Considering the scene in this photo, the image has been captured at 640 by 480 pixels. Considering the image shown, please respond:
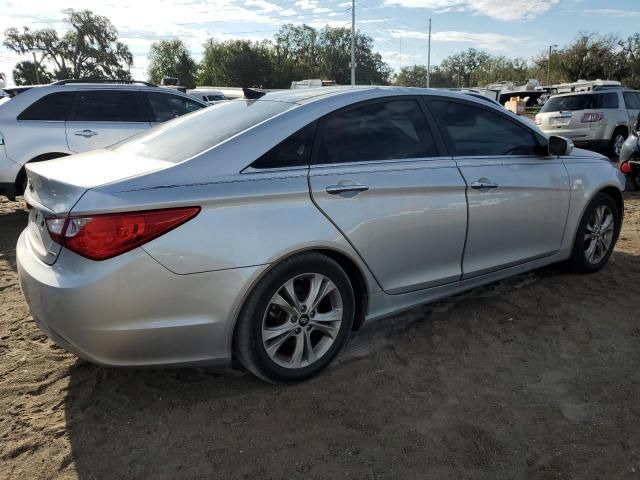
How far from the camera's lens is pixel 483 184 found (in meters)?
3.50

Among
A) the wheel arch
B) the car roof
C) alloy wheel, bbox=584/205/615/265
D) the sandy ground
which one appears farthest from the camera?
alloy wheel, bbox=584/205/615/265

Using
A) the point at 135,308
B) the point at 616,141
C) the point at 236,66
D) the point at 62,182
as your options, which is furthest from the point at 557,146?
the point at 236,66

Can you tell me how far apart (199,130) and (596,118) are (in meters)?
11.7

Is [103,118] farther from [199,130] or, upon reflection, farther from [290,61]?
[290,61]

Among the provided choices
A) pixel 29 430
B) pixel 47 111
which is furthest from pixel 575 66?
pixel 29 430

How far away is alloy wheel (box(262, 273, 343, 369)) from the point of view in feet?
9.09

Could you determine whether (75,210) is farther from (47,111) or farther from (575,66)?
(575,66)

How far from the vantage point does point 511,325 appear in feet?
11.9

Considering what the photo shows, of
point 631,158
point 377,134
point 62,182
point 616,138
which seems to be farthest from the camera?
point 616,138

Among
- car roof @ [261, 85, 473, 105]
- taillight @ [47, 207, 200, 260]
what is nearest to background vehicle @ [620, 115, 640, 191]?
car roof @ [261, 85, 473, 105]

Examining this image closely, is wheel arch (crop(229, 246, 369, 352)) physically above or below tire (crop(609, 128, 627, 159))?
above

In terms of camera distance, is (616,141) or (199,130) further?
(616,141)

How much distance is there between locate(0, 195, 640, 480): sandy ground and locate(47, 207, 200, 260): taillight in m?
0.89

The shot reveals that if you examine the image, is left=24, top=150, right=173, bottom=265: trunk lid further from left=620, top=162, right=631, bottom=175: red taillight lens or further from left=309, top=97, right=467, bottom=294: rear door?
left=620, top=162, right=631, bottom=175: red taillight lens
